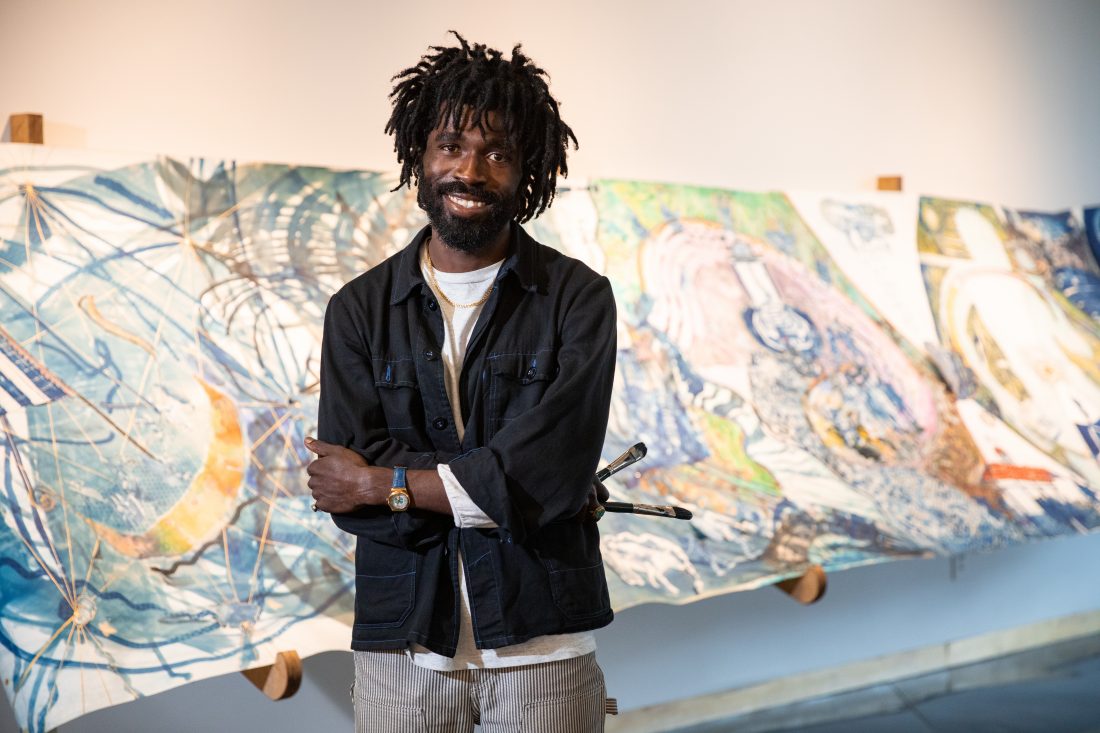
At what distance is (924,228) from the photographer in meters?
3.34

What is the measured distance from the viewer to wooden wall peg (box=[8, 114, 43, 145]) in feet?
7.05

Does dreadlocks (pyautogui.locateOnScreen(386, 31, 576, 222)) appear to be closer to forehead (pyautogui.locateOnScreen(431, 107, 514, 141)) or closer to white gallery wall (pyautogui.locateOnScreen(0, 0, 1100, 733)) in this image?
forehead (pyautogui.locateOnScreen(431, 107, 514, 141))

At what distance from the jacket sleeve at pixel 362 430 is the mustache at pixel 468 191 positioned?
7.5 inches

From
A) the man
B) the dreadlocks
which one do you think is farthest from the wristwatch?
the dreadlocks

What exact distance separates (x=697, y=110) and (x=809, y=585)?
1.33 meters

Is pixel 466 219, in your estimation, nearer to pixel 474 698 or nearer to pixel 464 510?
pixel 464 510

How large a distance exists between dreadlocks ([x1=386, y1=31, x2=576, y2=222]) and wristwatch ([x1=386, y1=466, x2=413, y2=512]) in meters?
0.39

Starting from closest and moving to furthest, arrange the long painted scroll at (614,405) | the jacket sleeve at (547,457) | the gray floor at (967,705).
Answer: the jacket sleeve at (547,457), the long painted scroll at (614,405), the gray floor at (967,705)

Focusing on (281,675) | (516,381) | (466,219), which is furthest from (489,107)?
(281,675)

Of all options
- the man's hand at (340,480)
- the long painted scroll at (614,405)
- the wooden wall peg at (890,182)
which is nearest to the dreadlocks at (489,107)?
the man's hand at (340,480)

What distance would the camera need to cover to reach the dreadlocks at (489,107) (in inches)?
53.3

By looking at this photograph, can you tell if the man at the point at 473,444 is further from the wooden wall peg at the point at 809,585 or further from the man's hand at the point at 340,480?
the wooden wall peg at the point at 809,585

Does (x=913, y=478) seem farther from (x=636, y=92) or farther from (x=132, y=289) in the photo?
(x=132, y=289)

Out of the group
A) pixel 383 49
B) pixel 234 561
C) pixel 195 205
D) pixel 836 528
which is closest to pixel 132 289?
pixel 195 205
